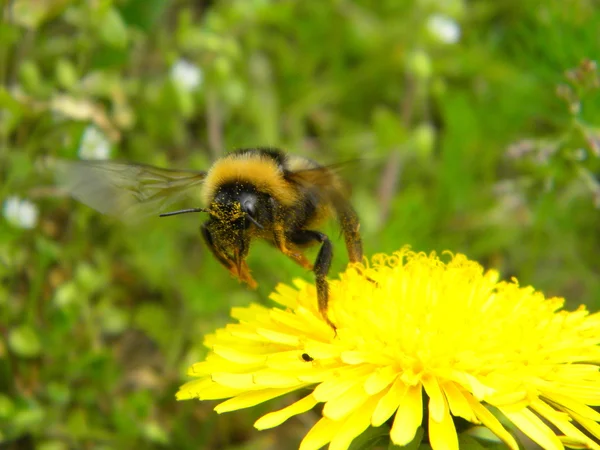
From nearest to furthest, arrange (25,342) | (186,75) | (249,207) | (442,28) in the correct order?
(249,207) < (25,342) < (186,75) < (442,28)

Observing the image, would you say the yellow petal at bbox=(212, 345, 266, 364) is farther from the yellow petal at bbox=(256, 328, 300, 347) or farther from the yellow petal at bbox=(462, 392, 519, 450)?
the yellow petal at bbox=(462, 392, 519, 450)

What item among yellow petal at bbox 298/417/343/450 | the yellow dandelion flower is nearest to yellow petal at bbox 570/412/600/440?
the yellow dandelion flower

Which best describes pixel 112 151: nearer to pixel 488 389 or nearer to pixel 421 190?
pixel 421 190

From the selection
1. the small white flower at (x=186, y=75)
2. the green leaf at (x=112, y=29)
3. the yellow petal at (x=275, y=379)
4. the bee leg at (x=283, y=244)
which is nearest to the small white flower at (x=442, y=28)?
the small white flower at (x=186, y=75)

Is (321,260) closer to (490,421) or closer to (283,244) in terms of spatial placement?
(283,244)

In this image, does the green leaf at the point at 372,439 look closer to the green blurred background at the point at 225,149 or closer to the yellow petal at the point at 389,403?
the yellow petal at the point at 389,403

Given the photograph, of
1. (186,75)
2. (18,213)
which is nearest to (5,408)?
(18,213)

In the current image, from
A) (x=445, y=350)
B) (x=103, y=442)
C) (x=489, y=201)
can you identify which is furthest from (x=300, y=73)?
(x=445, y=350)
